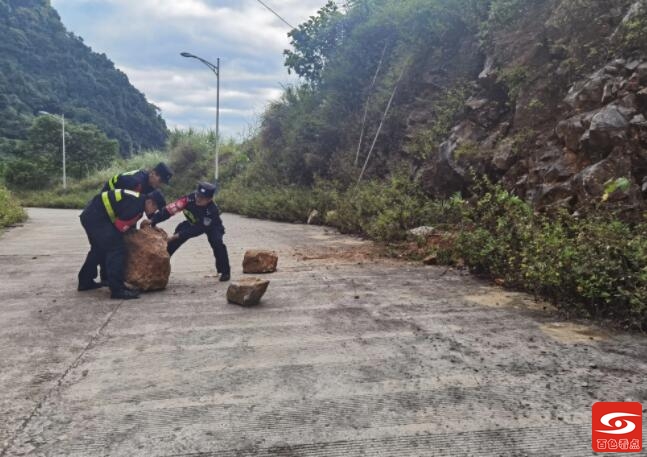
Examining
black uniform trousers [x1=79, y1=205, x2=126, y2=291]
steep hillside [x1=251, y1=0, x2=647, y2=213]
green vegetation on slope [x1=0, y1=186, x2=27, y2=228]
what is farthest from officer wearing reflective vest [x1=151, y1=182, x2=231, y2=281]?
green vegetation on slope [x1=0, y1=186, x2=27, y2=228]

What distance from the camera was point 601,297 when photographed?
409 cm

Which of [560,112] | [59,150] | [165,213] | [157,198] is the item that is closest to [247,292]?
[165,213]

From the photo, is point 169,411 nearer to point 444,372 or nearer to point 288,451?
point 288,451

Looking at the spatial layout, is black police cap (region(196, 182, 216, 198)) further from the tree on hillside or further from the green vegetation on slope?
the tree on hillside

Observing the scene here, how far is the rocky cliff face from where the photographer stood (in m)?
6.14

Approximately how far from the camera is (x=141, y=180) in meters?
5.25

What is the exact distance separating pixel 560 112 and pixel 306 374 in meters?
6.78

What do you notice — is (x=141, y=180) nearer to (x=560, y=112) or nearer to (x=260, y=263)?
(x=260, y=263)

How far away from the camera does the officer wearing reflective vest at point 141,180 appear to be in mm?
5199

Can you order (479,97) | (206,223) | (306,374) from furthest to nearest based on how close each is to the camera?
(479,97) < (206,223) < (306,374)

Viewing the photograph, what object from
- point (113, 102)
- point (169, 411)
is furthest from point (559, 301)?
point (113, 102)

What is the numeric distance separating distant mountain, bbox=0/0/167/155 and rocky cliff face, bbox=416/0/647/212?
192 feet

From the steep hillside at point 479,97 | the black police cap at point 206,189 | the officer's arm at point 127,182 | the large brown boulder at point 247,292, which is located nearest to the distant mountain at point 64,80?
the steep hillside at point 479,97

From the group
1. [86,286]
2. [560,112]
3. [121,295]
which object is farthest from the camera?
[560,112]
